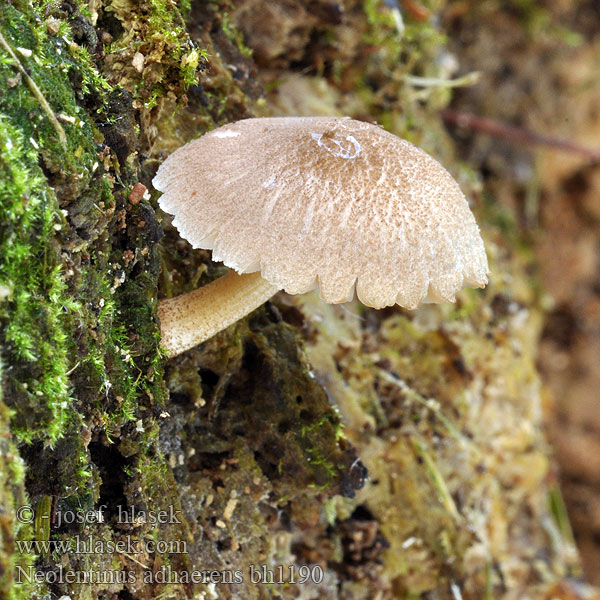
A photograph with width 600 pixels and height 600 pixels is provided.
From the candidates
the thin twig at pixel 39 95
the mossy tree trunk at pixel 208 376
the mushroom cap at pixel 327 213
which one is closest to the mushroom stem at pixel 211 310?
the mossy tree trunk at pixel 208 376

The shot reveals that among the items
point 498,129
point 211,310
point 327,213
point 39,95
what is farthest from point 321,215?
point 498,129

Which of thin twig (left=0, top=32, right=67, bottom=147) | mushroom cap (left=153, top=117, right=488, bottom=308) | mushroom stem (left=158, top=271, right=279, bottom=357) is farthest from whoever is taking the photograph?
mushroom stem (left=158, top=271, right=279, bottom=357)

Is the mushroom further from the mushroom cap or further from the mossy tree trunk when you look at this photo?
the mossy tree trunk

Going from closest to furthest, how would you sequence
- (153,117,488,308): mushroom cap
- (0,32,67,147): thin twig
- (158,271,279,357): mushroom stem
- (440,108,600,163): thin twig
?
1. (0,32,67,147): thin twig
2. (153,117,488,308): mushroom cap
3. (158,271,279,357): mushroom stem
4. (440,108,600,163): thin twig

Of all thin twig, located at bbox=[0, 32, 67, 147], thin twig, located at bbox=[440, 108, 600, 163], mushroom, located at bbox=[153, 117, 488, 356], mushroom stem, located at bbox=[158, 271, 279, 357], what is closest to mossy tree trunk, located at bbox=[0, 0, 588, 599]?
thin twig, located at bbox=[0, 32, 67, 147]

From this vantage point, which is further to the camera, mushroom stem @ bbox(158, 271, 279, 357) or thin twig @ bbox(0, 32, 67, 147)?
mushroom stem @ bbox(158, 271, 279, 357)

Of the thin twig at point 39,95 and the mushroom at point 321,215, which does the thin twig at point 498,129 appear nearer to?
the mushroom at point 321,215

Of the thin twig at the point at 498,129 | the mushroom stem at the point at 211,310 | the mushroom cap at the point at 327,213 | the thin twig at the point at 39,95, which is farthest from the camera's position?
the thin twig at the point at 498,129

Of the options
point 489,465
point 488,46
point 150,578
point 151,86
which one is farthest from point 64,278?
point 488,46

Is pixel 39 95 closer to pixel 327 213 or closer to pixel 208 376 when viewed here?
pixel 327 213
